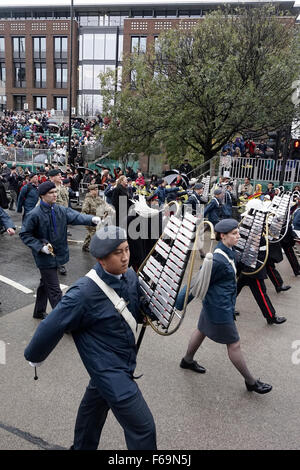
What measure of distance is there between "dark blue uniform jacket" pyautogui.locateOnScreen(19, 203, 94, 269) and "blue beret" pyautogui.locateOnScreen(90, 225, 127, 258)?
2205 mm

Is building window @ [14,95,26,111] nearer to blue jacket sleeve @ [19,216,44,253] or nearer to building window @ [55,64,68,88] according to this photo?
building window @ [55,64,68,88]

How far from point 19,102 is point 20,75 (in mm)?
3253

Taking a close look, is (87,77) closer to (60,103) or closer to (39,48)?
(60,103)

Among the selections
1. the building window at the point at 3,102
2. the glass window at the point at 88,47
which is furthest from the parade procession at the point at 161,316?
the building window at the point at 3,102

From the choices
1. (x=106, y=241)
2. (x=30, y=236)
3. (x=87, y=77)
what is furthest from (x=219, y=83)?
(x=87, y=77)

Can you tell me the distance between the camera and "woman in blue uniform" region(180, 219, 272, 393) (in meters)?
3.67

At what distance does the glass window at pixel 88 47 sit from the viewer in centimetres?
4381

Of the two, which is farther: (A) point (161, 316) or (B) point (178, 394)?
(B) point (178, 394)

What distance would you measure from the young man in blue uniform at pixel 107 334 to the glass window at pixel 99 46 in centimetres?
4663

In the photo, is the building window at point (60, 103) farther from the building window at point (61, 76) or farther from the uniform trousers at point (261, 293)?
the uniform trousers at point (261, 293)

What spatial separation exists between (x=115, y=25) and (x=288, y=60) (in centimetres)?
3397

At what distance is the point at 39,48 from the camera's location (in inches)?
1770
